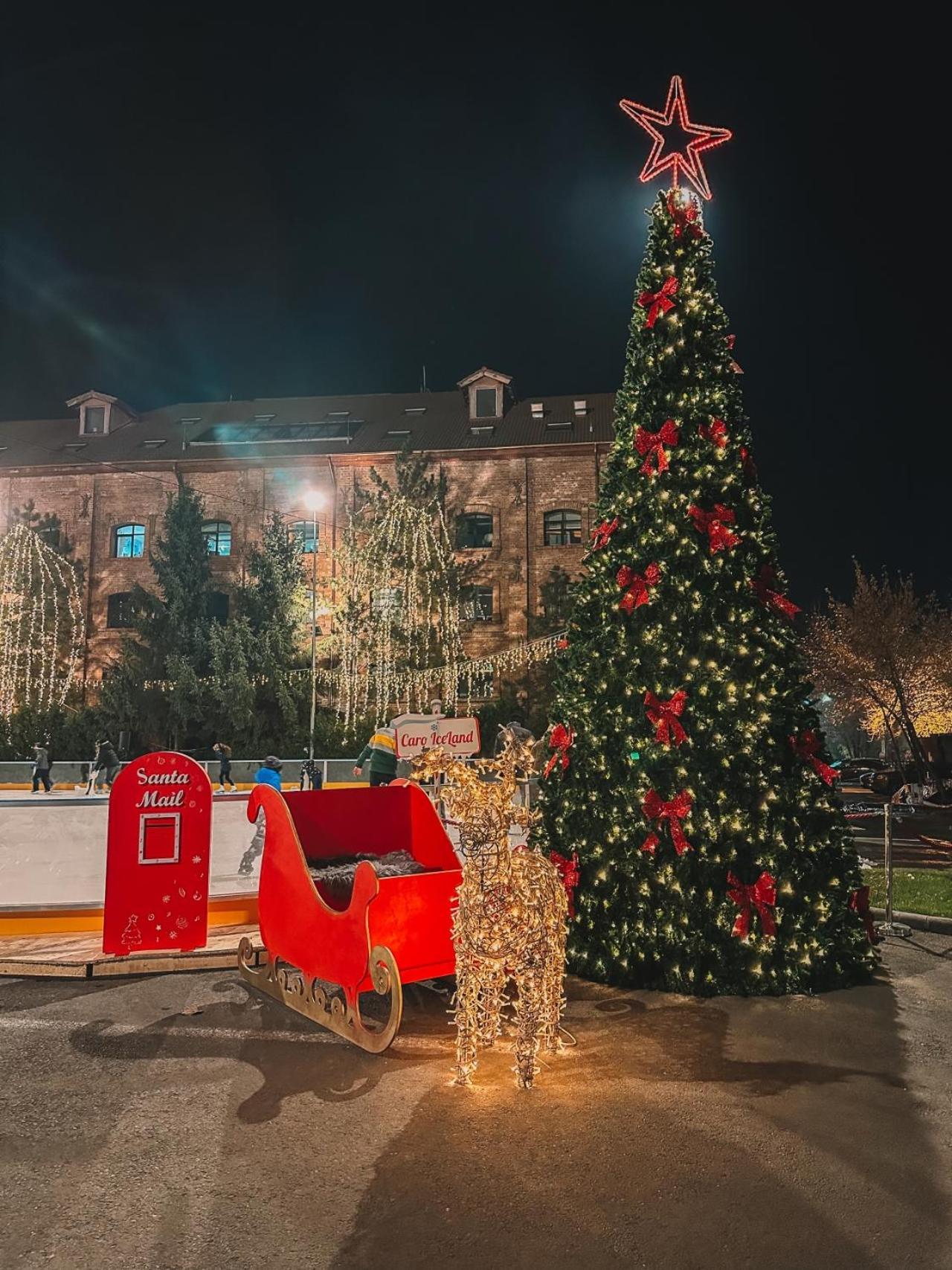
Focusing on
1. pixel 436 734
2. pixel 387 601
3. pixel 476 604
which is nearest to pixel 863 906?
pixel 436 734

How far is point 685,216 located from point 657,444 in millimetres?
2134

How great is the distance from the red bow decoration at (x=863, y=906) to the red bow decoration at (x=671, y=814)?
142 cm

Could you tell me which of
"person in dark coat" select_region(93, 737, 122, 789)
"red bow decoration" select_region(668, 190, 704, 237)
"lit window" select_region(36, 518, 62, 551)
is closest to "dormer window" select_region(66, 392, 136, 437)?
"lit window" select_region(36, 518, 62, 551)

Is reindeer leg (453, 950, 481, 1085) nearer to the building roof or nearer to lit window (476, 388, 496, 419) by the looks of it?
the building roof

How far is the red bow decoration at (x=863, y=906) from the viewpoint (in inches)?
255

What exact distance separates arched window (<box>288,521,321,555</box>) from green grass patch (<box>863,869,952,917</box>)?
2955 centimetres

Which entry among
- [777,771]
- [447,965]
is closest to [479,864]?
[447,965]

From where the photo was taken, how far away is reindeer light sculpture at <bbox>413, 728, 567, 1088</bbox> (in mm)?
4461

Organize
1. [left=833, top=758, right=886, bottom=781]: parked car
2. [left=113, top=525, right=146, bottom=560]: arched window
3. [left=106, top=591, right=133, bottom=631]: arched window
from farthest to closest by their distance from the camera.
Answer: [left=833, top=758, right=886, bottom=781]: parked car, [left=113, top=525, right=146, bottom=560]: arched window, [left=106, top=591, right=133, bottom=631]: arched window

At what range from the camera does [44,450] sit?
4025 cm

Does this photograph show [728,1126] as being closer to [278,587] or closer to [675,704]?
[675,704]

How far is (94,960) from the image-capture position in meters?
6.66

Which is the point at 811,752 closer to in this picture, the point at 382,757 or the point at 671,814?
the point at 671,814

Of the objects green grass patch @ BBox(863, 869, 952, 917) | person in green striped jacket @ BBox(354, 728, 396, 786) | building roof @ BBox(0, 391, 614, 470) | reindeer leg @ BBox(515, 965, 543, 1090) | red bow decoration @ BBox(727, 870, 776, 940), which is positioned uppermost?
building roof @ BBox(0, 391, 614, 470)
